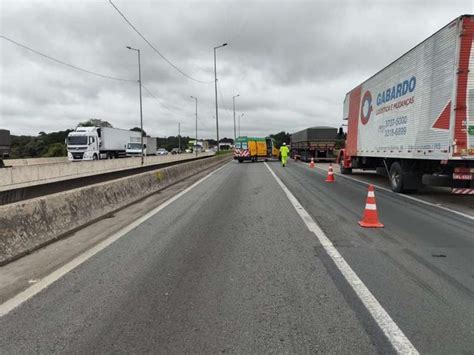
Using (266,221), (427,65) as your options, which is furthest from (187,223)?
(427,65)

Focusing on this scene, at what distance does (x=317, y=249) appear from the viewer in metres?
6.57

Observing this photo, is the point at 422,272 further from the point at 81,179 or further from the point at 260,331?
the point at 81,179

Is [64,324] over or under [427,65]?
under

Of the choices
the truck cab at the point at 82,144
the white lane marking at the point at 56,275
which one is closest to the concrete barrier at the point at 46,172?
the truck cab at the point at 82,144

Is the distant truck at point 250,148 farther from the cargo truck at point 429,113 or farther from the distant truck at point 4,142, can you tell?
the cargo truck at point 429,113

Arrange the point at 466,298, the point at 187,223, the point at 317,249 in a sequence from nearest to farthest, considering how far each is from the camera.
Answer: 1. the point at 466,298
2. the point at 317,249
3. the point at 187,223

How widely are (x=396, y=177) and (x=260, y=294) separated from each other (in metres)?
11.2

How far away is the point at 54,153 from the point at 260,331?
67562mm

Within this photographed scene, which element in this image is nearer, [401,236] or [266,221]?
[401,236]

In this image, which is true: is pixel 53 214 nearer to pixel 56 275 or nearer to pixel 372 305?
pixel 56 275

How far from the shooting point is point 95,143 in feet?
144

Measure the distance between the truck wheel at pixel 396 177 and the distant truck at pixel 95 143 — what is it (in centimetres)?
3361

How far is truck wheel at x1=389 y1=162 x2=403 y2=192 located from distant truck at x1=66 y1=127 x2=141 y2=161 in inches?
1323

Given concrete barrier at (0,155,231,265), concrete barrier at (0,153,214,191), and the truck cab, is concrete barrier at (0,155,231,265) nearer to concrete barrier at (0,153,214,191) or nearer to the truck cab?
concrete barrier at (0,153,214,191)
